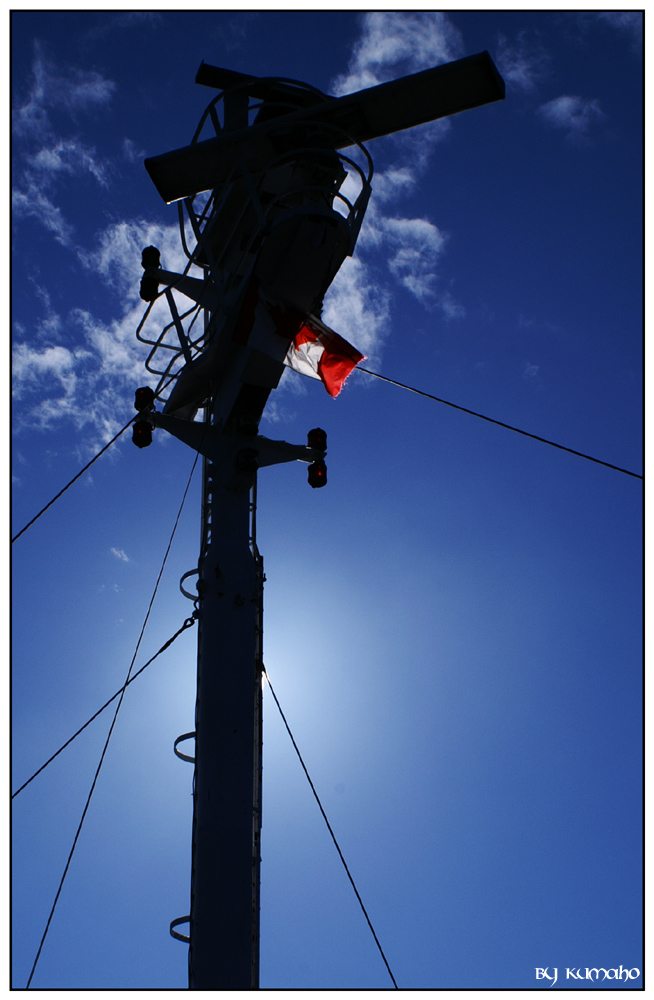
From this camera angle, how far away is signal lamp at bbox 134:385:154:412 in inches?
387

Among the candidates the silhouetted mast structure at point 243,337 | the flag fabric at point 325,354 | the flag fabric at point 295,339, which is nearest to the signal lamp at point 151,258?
the silhouetted mast structure at point 243,337

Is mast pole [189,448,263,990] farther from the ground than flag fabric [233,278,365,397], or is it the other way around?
flag fabric [233,278,365,397]

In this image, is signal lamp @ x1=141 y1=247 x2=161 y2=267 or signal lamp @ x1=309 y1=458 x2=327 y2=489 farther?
signal lamp @ x1=141 y1=247 x2=161 y2=267

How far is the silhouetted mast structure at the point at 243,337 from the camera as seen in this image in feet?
26.9

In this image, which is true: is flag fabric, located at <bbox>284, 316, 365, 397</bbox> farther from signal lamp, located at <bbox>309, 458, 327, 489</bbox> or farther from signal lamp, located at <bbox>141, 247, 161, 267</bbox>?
signal lamp, located at <bbox>141, 247, 161, 267</bbox>

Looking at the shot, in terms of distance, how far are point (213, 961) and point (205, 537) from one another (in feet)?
15.5

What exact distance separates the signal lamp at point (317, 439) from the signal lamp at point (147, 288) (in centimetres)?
306

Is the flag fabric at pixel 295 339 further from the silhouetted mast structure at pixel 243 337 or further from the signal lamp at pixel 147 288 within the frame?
the signal lamp at pixel 147 288

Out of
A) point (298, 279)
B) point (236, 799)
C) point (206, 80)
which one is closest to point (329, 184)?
point (298, 279)

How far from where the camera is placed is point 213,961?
300 inches

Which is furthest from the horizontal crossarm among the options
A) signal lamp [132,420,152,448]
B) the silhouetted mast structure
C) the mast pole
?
the mast pole

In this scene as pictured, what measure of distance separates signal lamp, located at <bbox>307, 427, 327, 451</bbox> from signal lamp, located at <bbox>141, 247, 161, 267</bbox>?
3353 millimetres

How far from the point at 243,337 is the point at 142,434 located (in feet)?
5.94
